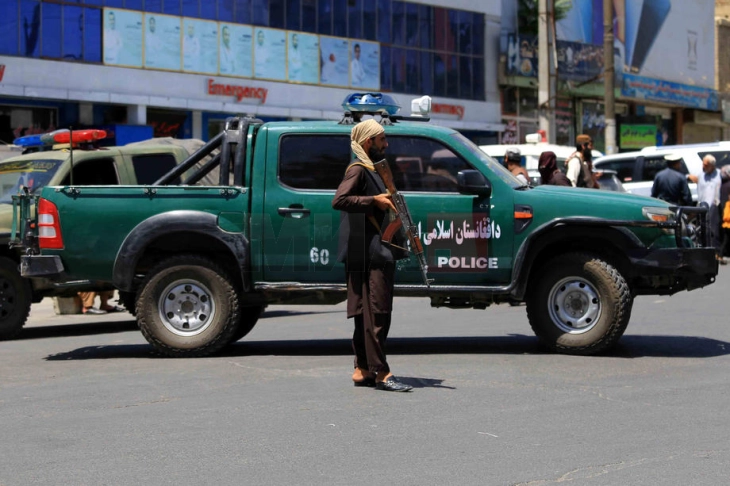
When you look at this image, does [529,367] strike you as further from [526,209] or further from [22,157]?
[22,157]

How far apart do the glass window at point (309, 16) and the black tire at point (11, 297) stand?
26423 mm

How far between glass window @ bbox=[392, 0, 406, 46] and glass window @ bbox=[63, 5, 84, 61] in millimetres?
13439

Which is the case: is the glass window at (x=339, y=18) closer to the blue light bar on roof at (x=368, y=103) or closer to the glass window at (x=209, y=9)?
the glass window at (x=209, y=9)

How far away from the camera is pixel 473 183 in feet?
29.8

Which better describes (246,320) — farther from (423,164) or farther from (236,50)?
(236,50)

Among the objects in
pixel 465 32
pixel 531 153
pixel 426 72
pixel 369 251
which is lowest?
pixel 369 251

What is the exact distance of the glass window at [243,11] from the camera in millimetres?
34656

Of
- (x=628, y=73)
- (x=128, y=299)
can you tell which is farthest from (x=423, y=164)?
(x=628, y=73)

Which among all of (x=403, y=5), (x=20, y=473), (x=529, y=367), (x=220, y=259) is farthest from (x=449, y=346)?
(x=403, y=5)

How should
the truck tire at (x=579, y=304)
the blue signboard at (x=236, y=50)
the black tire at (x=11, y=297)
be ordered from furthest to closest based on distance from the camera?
the blue signboard at (x=236, y=50) → the black tire at (x=11, y=297) → the truck tire at (x=579, y=304)

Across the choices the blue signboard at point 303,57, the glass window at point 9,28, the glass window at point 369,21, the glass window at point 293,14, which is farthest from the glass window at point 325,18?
the glass window at point 9,28

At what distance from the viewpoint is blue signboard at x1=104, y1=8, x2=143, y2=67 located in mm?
30969

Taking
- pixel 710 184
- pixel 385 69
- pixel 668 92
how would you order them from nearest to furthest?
pixel 710 184 → pixel 385 69 → pixel 668 92

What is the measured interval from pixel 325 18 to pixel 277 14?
7.64 feet
